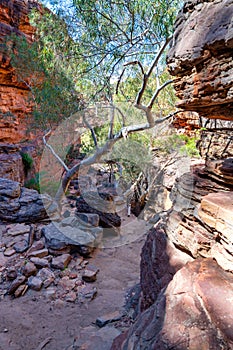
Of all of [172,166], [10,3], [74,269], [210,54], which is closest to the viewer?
[210,54]

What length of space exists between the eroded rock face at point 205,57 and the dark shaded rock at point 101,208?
4482 mm

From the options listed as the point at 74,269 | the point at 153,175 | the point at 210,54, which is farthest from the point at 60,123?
the point at 210,54

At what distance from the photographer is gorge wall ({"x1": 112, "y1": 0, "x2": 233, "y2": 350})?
4.16ft

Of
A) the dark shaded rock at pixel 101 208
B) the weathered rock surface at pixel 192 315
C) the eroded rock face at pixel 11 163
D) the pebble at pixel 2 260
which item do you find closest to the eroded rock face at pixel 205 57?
the weathered rock surface at pixel 192 315

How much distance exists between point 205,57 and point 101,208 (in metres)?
5.17

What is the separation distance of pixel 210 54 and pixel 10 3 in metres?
11.7

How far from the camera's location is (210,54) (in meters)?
1.66

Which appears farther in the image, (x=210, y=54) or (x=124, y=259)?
(x=124, y=259)

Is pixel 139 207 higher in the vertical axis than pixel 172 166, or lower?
lower

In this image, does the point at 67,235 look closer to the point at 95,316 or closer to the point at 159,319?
the point at 95,316

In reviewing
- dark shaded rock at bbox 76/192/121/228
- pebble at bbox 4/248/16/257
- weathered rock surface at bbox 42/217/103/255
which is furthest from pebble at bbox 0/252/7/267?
dark shaded rock at bbox 76/192/121/228

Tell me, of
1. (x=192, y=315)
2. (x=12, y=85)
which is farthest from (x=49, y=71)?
(x=192, y=315)

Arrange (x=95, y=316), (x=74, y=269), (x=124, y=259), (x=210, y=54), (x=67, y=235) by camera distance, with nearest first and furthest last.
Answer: (x=210, y=54)
(x=95, y=316)
(x=74, y=269)
(x=67, y=235)
(x=124, y=259)

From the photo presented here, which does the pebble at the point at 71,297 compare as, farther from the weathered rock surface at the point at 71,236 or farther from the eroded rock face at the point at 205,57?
the eroded rock face at the point at 205,57
